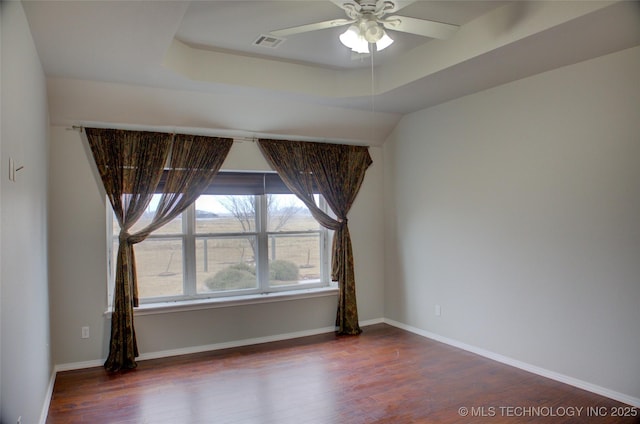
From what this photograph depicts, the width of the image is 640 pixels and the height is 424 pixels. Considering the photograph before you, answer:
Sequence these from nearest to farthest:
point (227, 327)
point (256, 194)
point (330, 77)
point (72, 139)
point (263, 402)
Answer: point (263, 402)
point (72, 139)
point (330, 77)
point (227, 327)
point (256, 194)

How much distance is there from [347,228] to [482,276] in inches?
66.8

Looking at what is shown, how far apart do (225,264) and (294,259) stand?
33.6 inches

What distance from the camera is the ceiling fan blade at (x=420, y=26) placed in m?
2.38

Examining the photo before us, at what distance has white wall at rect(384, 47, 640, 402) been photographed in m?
3.06

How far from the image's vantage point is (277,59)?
3873mm

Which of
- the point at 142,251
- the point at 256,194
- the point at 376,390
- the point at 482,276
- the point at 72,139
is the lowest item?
the point at 376,390

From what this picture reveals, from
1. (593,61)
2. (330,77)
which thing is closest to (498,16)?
(593,61)

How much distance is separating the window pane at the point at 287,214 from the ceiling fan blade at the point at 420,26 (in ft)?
9.37

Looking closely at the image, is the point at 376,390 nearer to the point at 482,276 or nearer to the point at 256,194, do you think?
the point at 482,276

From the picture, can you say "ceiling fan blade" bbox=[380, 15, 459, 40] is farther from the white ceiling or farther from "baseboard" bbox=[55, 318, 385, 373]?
"baseboard" bbox=[55, 318, 385, 373]

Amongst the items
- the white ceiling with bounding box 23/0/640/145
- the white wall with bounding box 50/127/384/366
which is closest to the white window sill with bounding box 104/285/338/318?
the white wall with bounding box 50/127/384/366

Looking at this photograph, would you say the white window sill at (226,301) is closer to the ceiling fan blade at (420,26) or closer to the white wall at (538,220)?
the white wall at (538,220)

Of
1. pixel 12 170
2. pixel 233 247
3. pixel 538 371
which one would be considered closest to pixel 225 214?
pixel 233 247

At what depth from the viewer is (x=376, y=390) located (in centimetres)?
335
